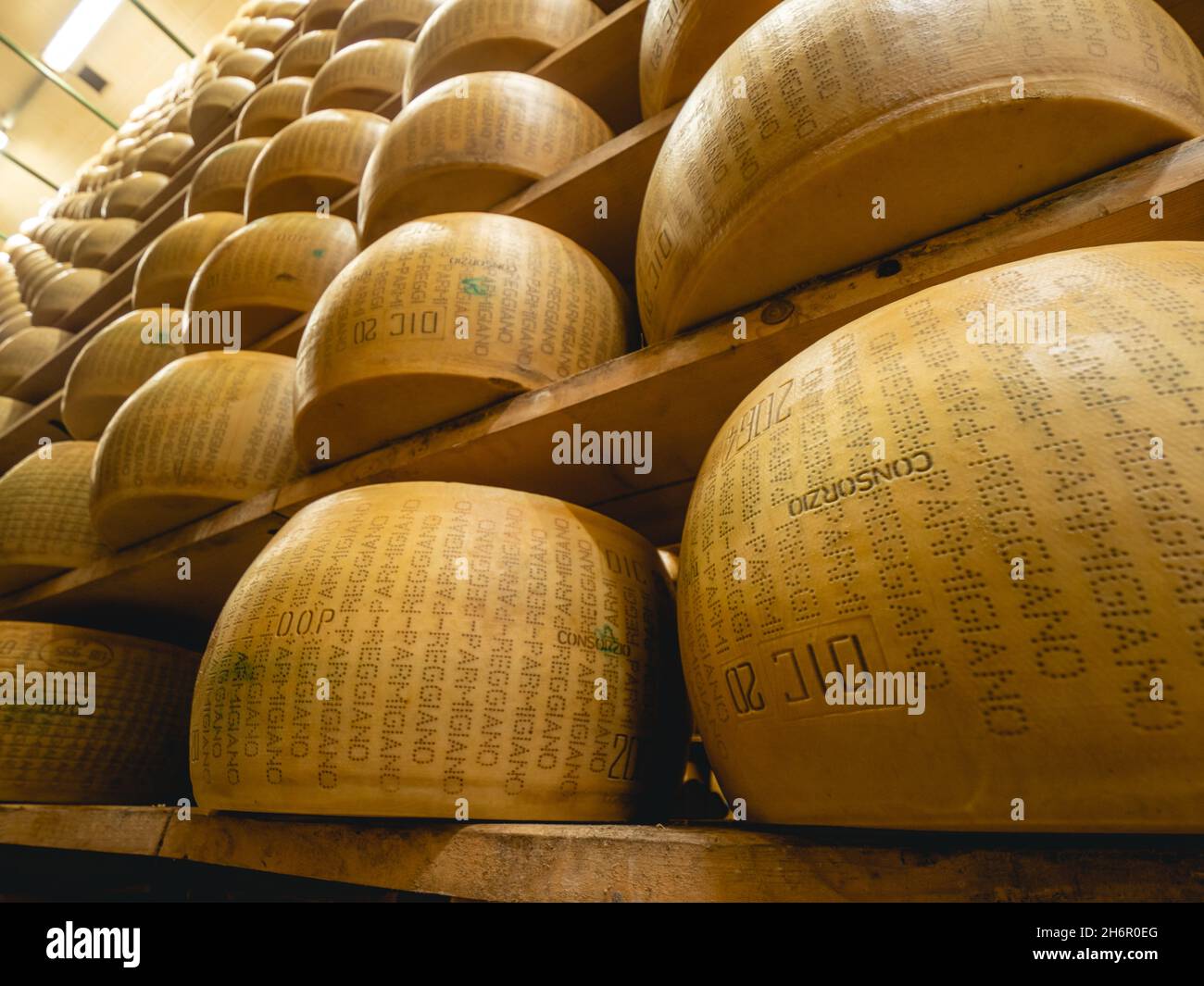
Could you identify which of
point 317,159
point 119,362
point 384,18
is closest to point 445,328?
point 317,159

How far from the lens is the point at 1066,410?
0.35 m

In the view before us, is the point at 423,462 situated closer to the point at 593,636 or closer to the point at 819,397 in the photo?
the point at 593,636

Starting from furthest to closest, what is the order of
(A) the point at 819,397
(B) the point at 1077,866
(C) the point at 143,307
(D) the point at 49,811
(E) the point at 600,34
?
(C) the point at 143,307, (E) the point at 600,34, (D) the point at 49,811, (A) the point at 819,397, (B) the point at 1077,866

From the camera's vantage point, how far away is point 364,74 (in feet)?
6.40

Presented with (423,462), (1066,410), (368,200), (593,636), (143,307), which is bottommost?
(593,636)

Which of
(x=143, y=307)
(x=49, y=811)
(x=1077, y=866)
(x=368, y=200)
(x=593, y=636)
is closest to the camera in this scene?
(x=1077, y=866)

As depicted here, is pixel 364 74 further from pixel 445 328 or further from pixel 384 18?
pixel 445 328

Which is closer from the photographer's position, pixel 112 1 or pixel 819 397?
pixel 819 397

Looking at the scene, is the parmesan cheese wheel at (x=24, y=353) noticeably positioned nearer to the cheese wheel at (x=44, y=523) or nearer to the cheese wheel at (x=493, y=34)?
the cheese wheel at (x=44, y=523)

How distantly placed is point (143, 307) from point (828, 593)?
2.35m

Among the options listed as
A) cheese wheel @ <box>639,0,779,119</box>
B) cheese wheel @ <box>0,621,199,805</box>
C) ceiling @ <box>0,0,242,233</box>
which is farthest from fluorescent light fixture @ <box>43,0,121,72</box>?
cheese wheel @ <box>639,0,779,119</box>

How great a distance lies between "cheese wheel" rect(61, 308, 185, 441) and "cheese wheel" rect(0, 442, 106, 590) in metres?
0.33
